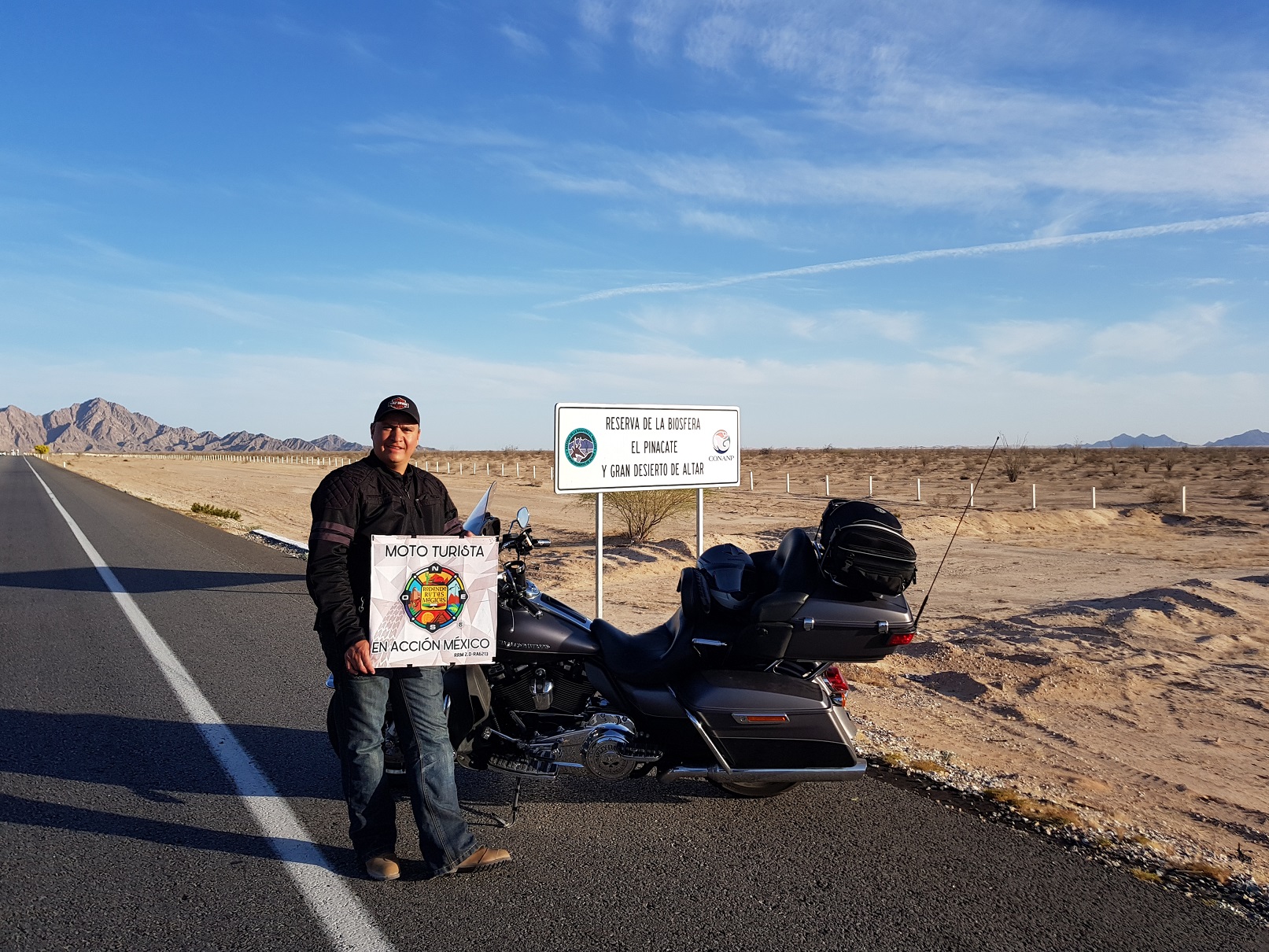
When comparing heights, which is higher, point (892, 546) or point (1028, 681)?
point (892, 546)

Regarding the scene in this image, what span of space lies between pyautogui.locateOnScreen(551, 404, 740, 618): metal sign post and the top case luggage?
3813 mm

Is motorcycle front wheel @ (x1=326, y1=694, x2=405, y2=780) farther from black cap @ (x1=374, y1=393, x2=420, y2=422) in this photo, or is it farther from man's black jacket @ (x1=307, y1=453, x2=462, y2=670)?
black cap @ (x1=374, y1=393, x2=420, y2=422)

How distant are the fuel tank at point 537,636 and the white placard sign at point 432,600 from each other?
1.00ft

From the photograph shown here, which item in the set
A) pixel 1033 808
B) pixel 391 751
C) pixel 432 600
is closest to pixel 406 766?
pixel 432 600

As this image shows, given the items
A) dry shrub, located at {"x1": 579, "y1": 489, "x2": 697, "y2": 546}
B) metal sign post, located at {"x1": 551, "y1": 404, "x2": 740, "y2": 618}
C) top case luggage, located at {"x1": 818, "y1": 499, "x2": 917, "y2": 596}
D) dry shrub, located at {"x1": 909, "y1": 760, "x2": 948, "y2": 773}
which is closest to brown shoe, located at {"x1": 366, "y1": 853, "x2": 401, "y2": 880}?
top case luggage, located at {"x1": 818, "y1": 499, "x2": 917, "y2": 596}

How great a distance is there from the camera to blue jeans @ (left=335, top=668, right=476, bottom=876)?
12.2ft

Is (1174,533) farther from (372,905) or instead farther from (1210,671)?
(372,905)

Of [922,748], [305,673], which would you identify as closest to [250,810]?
[305,673]

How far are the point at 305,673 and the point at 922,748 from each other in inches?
179

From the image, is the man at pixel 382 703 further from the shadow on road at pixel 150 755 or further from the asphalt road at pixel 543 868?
the shadow on road at pixel 150 755

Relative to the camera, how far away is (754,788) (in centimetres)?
462

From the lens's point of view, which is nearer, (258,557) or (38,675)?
(38,675)

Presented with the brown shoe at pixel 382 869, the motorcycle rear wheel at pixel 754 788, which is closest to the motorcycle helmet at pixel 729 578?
the motorcycle rear wheel at pixel 754 788

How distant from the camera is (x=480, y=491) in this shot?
39.7 meters
